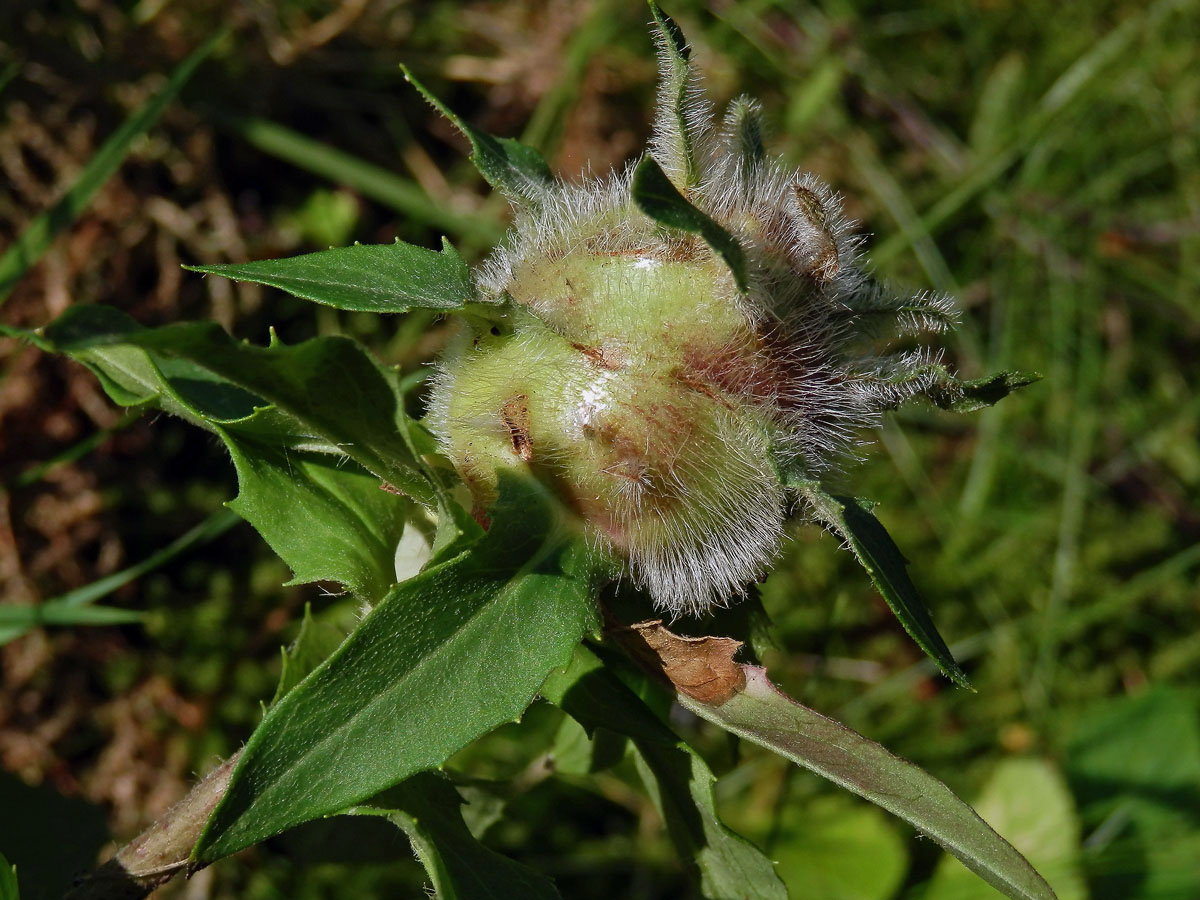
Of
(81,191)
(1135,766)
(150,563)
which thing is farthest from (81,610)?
(1135,766)

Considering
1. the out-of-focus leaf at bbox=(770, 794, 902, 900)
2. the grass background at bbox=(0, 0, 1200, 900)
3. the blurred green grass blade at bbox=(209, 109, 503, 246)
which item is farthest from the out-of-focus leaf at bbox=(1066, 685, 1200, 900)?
the blurred green grass blade at bbox=(209, 109, 503, 246)

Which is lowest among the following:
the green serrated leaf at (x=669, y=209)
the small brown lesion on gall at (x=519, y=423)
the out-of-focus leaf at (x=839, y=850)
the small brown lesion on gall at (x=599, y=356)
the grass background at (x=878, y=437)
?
the out-of-focus leaf at (x=839, y=850)

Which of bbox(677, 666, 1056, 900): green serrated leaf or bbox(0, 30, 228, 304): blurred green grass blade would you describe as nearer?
bbox(677, 666, 1056, 900): green serrated leaf

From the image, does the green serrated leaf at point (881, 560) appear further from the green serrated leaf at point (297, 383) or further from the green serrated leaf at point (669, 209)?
the green serrated leaf at point (297, 383)

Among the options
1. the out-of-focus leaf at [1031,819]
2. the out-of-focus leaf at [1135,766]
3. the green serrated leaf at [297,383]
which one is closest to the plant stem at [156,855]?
the green serrated leaf at [297,383]

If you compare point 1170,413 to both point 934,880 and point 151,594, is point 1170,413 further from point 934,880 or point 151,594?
point 151,594

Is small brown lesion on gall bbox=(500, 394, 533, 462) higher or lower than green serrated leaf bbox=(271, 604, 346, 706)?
higher

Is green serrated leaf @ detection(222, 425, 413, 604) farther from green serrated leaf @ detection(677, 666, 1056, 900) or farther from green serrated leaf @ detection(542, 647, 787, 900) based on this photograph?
green serrated leaf @ detection(677, 666, 1056, 900)
